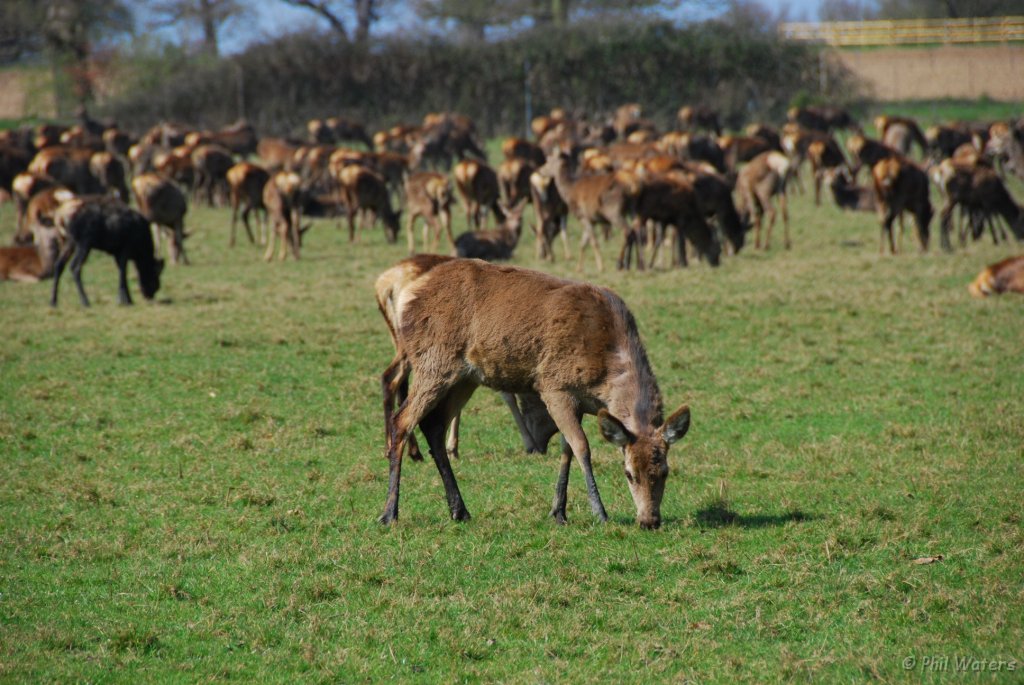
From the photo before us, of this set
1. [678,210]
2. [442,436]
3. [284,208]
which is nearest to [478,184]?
[284,208]

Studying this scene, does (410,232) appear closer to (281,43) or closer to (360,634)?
(360,634)

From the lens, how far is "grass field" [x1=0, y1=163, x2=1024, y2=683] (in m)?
5.04

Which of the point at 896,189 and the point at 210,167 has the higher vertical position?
the point at 210,167

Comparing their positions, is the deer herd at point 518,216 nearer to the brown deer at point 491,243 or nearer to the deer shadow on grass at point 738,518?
the brown deer at point 491,243

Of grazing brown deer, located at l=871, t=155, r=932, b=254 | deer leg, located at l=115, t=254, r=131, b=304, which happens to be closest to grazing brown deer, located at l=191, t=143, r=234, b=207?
deer leg, located at l=115, t=254, r=131, b=304

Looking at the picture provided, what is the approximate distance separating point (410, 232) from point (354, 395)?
10.3m

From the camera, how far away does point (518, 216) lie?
62.0 ft

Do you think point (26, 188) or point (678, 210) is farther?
point (26, 188)

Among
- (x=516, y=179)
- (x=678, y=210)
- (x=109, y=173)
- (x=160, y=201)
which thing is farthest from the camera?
(x=109, y=173)

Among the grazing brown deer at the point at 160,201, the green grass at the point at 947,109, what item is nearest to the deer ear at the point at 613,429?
the grazing brown deer at the point at 160,201

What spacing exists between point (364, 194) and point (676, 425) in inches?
607

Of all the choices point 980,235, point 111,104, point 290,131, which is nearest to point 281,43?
point 290,131

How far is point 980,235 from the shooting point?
20.2 meters

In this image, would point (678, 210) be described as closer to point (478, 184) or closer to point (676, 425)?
point (478, 184)
